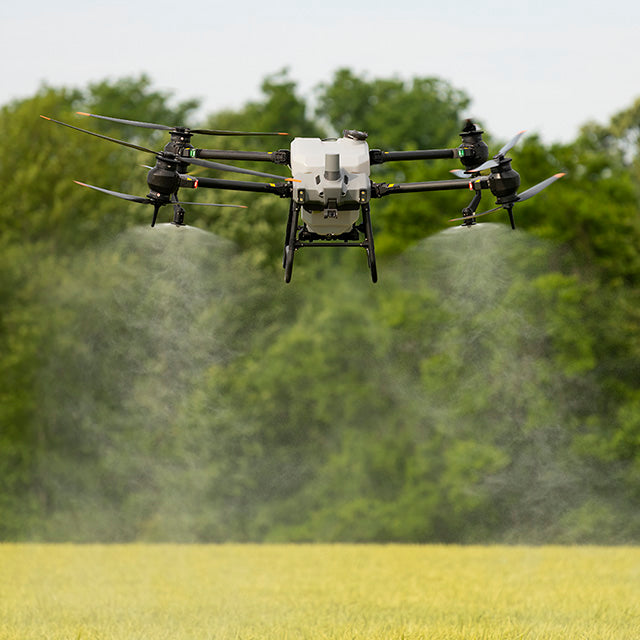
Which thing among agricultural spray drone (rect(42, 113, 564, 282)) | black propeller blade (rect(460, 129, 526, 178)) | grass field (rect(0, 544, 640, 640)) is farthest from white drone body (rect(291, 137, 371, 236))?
grass field (rect(0, 544, 640, 640))

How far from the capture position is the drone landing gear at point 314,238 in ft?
31.5

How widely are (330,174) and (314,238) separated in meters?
1.07

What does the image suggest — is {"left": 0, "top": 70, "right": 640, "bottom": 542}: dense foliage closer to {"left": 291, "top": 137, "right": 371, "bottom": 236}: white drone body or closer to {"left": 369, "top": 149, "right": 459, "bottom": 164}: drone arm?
{"left": 369, "top": 149, "right": 459, "bottom": 164}: drone arm

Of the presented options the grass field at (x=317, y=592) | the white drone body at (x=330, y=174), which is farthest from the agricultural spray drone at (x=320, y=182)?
the grass field at (x=317, y=592)

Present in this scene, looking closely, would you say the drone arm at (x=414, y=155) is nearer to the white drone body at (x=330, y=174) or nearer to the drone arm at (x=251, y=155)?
the white drone body at (x=330, y=174)

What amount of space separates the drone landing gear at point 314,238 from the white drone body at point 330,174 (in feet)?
0.53

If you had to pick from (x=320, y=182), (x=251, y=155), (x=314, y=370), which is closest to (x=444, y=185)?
(x=320, y=182)

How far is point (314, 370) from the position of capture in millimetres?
35250

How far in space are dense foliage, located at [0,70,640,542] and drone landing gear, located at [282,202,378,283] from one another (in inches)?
906

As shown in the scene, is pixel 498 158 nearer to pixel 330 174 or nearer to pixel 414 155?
pixel 414 155

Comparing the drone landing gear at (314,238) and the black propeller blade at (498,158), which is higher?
the black propeller blade at (498,158)

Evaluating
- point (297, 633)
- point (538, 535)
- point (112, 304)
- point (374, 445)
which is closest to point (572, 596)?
point (297, 633)

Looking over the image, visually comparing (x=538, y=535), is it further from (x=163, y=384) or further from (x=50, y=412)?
(x=50, y=412)

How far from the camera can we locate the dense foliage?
32312 millimetres
